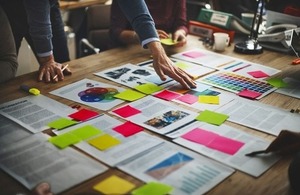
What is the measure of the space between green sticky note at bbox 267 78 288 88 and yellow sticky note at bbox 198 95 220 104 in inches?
13.1

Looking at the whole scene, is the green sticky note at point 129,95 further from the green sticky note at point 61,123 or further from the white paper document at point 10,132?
the white paper document at point 10,132

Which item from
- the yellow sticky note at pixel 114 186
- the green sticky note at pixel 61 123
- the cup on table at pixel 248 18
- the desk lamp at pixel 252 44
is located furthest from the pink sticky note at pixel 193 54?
the yellow sticky note at pixel 114 186

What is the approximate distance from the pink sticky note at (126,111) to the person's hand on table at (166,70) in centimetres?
32

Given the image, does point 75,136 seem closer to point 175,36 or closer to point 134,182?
point 134,182

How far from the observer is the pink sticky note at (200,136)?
1.19 m

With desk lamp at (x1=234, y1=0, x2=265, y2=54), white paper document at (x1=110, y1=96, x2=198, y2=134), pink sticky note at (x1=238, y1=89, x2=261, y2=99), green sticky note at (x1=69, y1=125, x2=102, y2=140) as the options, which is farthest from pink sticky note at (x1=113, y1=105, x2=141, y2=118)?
desk lamp at (x1=234, y1=0, x2=265, y2=54)

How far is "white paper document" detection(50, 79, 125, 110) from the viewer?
1.45 m

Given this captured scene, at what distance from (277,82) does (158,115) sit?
0.67m

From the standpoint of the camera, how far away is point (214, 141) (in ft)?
3.92

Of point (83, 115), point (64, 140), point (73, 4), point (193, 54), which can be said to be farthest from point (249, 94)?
point (73, 4)

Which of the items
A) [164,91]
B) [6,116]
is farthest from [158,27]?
[6,116]

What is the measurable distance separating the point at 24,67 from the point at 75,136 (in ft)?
6.95

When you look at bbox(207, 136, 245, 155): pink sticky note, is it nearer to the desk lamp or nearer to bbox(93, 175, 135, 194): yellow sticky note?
bbox(93, 175, 135, 194): yellow sticky note

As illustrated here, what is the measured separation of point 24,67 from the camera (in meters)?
3.12
